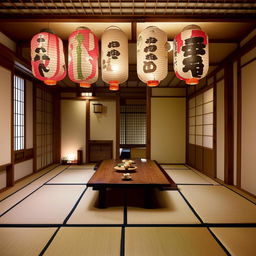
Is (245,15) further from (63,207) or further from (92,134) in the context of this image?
(92,134)

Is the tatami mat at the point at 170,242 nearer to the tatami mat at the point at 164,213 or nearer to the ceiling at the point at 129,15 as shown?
the tatami mat at the point at 164,213

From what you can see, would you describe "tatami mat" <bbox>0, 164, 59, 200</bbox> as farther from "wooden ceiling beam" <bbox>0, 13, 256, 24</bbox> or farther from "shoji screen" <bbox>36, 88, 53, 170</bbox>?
"wooden ceiling beam" <bbox>0, 13, 256, 24</bbox>

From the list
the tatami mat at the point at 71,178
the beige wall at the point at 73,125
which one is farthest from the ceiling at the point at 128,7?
the beige wall at the point at 73,125

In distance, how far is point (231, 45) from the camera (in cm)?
396

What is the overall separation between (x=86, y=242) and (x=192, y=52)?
2651 mm

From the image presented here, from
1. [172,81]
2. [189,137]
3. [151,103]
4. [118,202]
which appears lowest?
[118,202]

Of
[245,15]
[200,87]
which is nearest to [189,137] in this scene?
[200,87]

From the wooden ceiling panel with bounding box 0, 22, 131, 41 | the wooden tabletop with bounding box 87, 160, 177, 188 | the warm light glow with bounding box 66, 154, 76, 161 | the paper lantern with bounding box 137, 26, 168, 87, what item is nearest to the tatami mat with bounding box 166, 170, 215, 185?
the wooden tabletop with bounding box 87, 160, 177, 188

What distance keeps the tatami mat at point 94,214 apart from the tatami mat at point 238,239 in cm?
119

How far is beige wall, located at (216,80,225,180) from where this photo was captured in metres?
4.55

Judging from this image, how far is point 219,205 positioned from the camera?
3012mm

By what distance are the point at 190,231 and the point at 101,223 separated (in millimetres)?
1076

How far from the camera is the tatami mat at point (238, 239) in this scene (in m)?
1.89

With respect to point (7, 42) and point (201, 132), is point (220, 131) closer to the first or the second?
point (201, 132)
